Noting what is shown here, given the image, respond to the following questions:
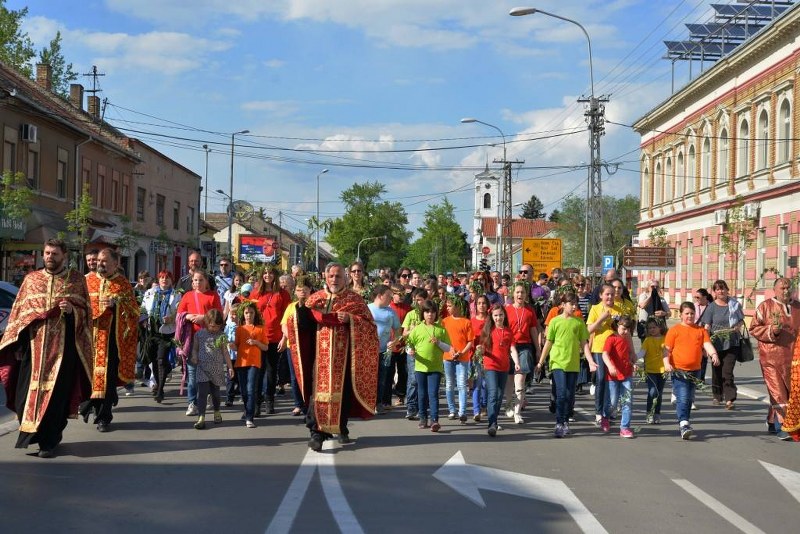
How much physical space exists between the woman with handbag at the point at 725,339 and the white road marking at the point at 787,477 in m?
5.19

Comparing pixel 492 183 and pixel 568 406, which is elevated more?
pixel 492 183

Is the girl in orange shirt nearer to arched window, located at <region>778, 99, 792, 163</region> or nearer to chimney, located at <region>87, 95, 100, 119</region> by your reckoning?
arched window, located at <region>778, 99, 792, 163</region>

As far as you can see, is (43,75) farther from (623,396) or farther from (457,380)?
(623,396)

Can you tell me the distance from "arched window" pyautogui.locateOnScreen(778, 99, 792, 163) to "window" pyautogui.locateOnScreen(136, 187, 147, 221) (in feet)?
96.2

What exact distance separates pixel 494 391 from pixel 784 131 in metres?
25.5

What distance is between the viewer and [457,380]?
40.7 feet

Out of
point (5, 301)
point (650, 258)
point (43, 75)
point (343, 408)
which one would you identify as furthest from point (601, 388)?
point (43, 75)

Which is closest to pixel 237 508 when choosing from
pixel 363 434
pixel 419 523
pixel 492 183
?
pixel 419 523

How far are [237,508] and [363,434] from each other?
13.2ft

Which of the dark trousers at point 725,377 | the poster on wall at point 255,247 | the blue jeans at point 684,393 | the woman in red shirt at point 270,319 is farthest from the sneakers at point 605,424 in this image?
the poster on wall at point 255,247

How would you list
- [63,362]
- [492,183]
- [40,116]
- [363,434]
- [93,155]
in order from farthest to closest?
[492,183] → [93,155] → [40,116] → [363,434] → [63,362]

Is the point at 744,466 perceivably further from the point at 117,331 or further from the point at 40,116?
the point at 40,116

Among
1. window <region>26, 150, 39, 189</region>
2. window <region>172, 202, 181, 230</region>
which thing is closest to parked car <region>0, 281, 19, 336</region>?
window <region>26, 150, 39, 189</region>

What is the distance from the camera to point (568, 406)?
1122 cm
